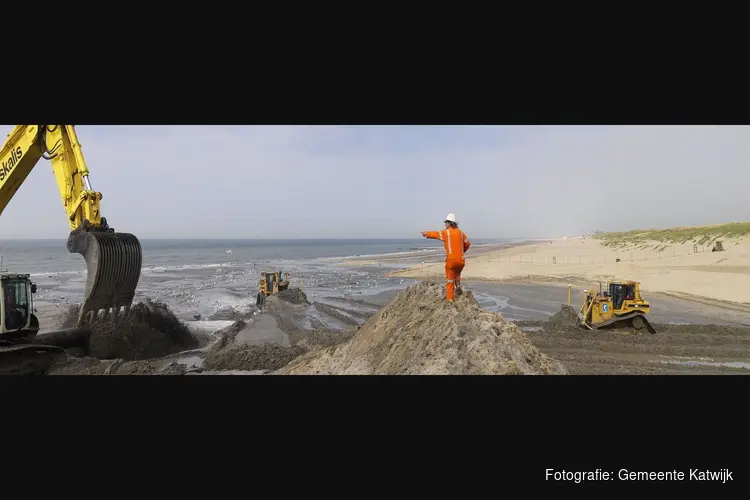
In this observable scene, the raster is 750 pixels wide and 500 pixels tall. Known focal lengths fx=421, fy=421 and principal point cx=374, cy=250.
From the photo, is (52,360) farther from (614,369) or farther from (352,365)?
(614,369)

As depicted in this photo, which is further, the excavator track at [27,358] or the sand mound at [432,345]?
the excavator track at [27,358]

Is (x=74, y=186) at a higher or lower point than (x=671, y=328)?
higher

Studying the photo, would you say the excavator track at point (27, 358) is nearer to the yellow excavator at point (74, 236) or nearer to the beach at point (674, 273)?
the yellow excavator at point (74, 236)

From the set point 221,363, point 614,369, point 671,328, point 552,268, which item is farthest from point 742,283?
point 221,363

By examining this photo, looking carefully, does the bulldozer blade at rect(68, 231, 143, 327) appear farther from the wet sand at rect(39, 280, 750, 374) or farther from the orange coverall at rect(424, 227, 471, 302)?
the orange coverall at rect(424, 227, 471, 302)

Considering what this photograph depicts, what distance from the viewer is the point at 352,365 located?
7227 mm

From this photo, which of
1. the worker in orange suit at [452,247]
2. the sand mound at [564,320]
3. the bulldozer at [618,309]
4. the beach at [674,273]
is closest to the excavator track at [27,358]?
the worker in orange suit at [452,247]

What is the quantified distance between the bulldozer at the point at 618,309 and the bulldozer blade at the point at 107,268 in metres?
13.6

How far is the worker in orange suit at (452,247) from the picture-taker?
6668mm

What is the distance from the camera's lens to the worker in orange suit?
6.67m

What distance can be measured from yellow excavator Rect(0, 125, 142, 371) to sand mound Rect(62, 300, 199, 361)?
0.39m

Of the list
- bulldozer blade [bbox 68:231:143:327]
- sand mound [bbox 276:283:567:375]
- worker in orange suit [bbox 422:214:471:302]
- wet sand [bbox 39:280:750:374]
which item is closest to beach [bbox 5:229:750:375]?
wet sand [bbox 39:280:750:374]

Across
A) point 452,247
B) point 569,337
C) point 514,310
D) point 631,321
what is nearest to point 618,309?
point 631,321

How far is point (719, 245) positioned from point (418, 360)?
38012 millimetres
